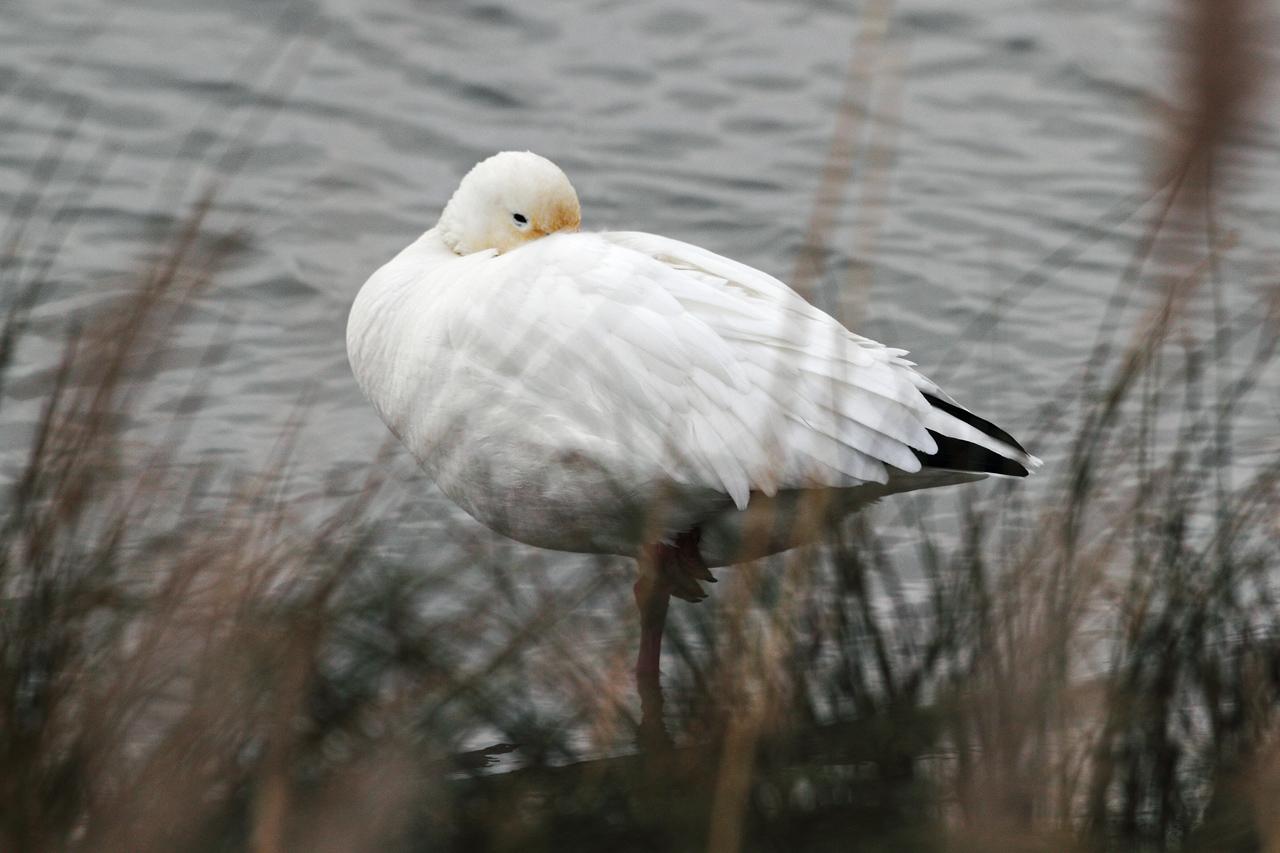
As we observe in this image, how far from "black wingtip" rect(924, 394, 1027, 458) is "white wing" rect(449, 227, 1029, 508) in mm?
22

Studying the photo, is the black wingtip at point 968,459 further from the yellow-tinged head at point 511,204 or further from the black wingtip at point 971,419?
the yellow-tinged head at point 511,204

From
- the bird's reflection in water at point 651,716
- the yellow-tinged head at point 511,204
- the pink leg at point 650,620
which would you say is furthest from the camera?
the yellow-tinged head at point 511,204

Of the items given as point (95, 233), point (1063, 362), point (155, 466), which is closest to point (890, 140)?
point (155, 466)

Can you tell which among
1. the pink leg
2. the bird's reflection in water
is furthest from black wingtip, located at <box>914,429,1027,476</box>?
the bird's reflection in water

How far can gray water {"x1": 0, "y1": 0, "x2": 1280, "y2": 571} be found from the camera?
6328 mm

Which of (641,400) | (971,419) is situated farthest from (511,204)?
(971,419)

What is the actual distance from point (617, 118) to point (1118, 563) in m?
5.35

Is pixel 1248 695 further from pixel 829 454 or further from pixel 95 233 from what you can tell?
pixel 95 233

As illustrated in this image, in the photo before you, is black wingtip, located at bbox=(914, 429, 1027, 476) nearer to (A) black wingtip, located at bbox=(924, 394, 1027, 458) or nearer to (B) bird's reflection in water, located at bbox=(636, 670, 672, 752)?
(A) black wingtip, located at bbox=(924, 394, 1027, 458)

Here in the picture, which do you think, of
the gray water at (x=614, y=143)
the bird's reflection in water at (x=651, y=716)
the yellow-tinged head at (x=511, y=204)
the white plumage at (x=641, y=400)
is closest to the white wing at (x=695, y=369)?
the white plumage at (x=641, y=400)

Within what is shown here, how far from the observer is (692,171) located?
7762mm

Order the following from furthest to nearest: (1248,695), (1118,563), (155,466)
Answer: (1118,563) < (1248,695) < (155,466)

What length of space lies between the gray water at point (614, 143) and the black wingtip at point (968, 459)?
1.82 meters

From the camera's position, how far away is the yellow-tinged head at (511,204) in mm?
4637
